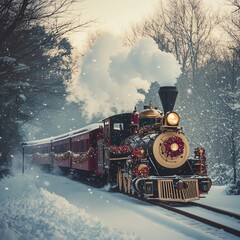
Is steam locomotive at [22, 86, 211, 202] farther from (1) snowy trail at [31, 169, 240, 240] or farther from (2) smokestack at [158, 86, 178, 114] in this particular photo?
(1) snowy trail at [31, 169, 240, 240]

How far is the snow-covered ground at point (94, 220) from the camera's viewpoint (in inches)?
272

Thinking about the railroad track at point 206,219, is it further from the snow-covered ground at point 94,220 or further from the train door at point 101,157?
the train door at point 101,157

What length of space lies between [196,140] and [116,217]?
21048 mm

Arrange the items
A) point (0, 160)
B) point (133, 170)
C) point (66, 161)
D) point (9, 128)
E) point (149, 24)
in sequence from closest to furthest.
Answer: point (133, 170), point (0, 160), point (9, 128), point (66, 161), point (149, 24)

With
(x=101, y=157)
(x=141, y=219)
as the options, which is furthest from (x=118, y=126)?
(x=141, y=219)

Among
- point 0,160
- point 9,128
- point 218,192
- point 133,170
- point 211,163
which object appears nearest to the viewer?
point 133,170

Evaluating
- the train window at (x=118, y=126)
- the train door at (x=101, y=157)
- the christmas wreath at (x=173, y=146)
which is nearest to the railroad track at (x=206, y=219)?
the christmas wreath at (x=173, y=146)

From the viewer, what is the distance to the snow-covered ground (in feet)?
22.6

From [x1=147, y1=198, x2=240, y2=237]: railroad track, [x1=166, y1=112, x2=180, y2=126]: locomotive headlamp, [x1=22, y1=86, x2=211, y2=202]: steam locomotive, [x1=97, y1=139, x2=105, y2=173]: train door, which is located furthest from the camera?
[x1=97, y1=139, x2=105, y2=173]: train door

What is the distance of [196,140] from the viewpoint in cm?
2942

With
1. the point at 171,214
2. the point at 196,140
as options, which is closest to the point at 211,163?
the point at 196,140

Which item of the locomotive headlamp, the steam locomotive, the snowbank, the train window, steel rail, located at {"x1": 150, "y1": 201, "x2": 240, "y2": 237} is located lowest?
steel rail, located at {"x1": 150, "y1": 201, "x2": 240, "y2": 237}

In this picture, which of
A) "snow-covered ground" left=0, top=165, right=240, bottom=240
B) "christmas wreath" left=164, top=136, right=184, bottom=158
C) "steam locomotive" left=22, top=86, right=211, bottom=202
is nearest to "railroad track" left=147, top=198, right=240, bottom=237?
"snow-covered ground" left=0, top=165, right=240, bottom=240

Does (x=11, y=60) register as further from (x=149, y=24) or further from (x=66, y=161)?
(x=149, y=24)
